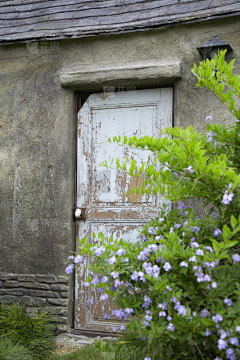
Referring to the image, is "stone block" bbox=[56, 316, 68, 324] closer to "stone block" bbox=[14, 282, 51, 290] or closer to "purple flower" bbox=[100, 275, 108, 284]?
"stone block" bbox=[14, 282, 51, 290]

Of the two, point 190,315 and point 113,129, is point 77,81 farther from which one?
point 190,315

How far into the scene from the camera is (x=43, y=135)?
395 centimetres

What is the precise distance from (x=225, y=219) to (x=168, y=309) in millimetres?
614

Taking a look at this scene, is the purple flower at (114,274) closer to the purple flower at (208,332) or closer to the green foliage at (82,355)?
the purple flower at (208,332)

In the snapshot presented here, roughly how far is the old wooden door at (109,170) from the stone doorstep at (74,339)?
12 cm

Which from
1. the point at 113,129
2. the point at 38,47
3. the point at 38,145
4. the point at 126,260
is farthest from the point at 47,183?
the point at 126,260

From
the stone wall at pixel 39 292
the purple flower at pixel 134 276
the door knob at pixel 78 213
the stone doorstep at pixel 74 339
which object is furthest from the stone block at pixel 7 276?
the purple flower at pixel 134 276

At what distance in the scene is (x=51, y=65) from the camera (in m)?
3.96

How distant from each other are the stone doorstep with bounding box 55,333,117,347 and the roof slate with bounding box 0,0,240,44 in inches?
Result: 118

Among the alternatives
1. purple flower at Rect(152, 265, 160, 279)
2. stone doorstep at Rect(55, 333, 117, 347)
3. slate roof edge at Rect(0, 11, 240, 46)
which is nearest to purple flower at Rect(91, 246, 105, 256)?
purple flower at Rect(152, 265, 160, 279)

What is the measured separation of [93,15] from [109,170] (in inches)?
66.1

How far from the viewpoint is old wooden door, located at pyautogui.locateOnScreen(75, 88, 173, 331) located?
12.0ft

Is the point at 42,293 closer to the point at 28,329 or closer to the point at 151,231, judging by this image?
the point at 28,329

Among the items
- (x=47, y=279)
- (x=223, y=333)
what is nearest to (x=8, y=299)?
(x=47, y=279)
